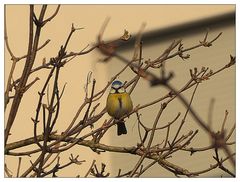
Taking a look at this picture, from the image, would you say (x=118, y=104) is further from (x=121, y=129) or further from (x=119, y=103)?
(x=121, y=129)

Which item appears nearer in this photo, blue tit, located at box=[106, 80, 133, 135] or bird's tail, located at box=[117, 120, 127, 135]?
blue tit, located at box=[106, 80, 133, 135]

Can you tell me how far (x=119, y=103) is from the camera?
2.32m

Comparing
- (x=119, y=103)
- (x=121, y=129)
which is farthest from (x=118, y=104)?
(x=121, y=129)

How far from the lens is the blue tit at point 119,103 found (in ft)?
7.31

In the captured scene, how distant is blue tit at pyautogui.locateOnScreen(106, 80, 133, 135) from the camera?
223 cm

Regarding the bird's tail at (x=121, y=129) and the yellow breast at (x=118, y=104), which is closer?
the yellow breast at (x=118, y=104)

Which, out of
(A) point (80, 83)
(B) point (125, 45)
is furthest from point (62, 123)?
(B) point (125, 45)

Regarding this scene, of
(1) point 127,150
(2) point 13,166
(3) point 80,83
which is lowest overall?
(1) point 127,150

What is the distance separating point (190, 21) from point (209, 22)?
141 millimetres

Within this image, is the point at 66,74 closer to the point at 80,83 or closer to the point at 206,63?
the point at 80,83

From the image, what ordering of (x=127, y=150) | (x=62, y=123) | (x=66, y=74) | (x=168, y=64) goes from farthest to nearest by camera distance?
(x=168, y=64) < (x=66, y=74) < (x=62, y=123) < (x=127, y=150)

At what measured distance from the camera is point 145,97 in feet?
12.7

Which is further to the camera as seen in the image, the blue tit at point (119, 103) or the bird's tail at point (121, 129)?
the bird's tail at point (121, 129)

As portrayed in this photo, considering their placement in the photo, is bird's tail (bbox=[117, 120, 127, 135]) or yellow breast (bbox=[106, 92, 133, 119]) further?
bird's tail (bbox=[117, 120, 127, 135])
